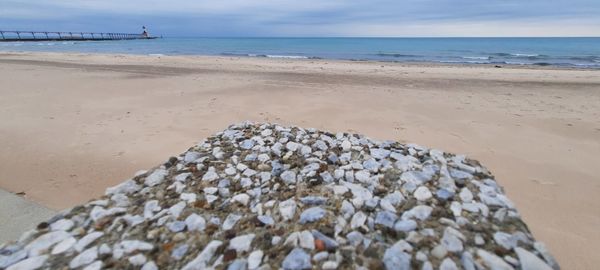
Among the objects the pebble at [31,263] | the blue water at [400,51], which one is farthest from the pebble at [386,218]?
the blue water at [400,51]

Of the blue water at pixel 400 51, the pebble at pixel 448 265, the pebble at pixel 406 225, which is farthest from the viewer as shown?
the blue water at pixel 400 51

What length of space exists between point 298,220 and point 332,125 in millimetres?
4352

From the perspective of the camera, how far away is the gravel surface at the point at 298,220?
1937 mm

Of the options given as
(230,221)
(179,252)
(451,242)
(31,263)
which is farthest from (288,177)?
(31,263)

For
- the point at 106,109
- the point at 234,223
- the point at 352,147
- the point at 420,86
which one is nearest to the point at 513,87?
the point at 420,86

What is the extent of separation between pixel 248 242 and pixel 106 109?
7.59 metres

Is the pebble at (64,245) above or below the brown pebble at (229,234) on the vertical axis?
below

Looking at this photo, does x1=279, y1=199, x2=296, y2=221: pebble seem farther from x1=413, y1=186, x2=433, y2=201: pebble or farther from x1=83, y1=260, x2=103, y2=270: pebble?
x1=83, y1=260, x2=103, y2=270: pebble

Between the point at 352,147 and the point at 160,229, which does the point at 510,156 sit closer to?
the point at 352,147

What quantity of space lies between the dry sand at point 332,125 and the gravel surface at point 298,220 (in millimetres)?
1152

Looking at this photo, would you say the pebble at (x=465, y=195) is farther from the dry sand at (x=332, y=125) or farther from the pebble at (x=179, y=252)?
the pebble at (x=179, y=252)

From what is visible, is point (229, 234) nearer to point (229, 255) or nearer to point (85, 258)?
point (229, 255)

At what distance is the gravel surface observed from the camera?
194 centimetres

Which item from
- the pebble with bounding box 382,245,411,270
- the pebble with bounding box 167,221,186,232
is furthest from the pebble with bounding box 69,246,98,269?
the pebble with bounding box 382,245,411,270
